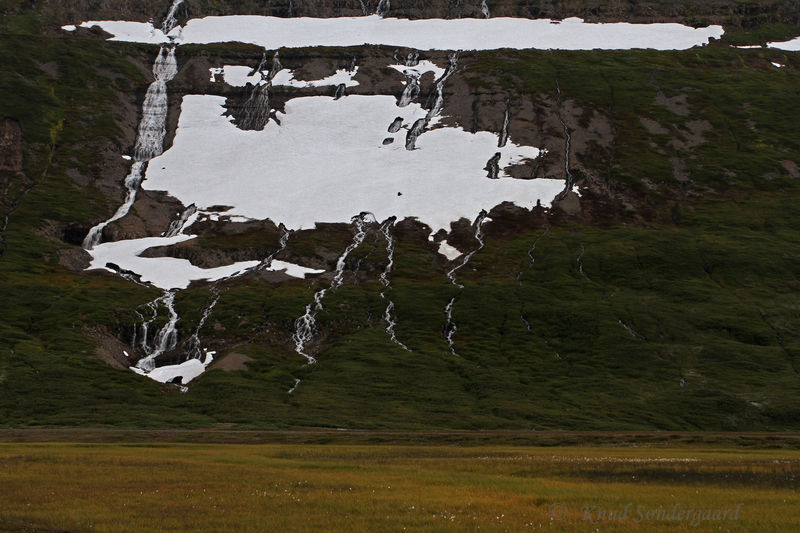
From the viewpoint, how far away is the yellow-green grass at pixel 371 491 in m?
24.1

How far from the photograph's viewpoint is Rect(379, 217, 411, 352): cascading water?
119 meters

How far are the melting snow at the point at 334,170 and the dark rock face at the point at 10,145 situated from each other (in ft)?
94.5

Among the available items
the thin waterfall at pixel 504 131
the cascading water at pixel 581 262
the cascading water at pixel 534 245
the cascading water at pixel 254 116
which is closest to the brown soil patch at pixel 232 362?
the cascading water at pixel 534 245

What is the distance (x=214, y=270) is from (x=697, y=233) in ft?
310

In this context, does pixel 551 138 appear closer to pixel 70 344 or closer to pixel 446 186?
pixel 446 186

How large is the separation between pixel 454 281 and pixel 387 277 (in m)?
12.2

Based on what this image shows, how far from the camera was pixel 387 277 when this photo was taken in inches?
5374

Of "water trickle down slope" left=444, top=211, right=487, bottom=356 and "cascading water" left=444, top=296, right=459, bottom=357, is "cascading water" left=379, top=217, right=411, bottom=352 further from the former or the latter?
"water trickle down slope" left=444, top=211, right=487, bottom=356

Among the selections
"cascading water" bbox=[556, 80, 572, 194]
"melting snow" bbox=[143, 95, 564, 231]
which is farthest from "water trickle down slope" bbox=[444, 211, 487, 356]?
"cascading water" bbox=[556, 80, 572, 194]

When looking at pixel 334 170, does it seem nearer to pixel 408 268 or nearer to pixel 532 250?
pixel 408 268

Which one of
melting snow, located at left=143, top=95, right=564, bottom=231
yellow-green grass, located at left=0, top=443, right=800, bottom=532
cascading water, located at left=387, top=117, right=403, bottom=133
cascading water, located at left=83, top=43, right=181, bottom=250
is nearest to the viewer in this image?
yellow-green grass, located at left=0, top=443, right=800, bottom=532

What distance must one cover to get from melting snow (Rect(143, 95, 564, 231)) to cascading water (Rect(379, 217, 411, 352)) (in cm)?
420

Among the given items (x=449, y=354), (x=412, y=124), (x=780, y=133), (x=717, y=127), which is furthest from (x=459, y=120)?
(x=449, y=354)

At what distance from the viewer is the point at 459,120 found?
193 metres
